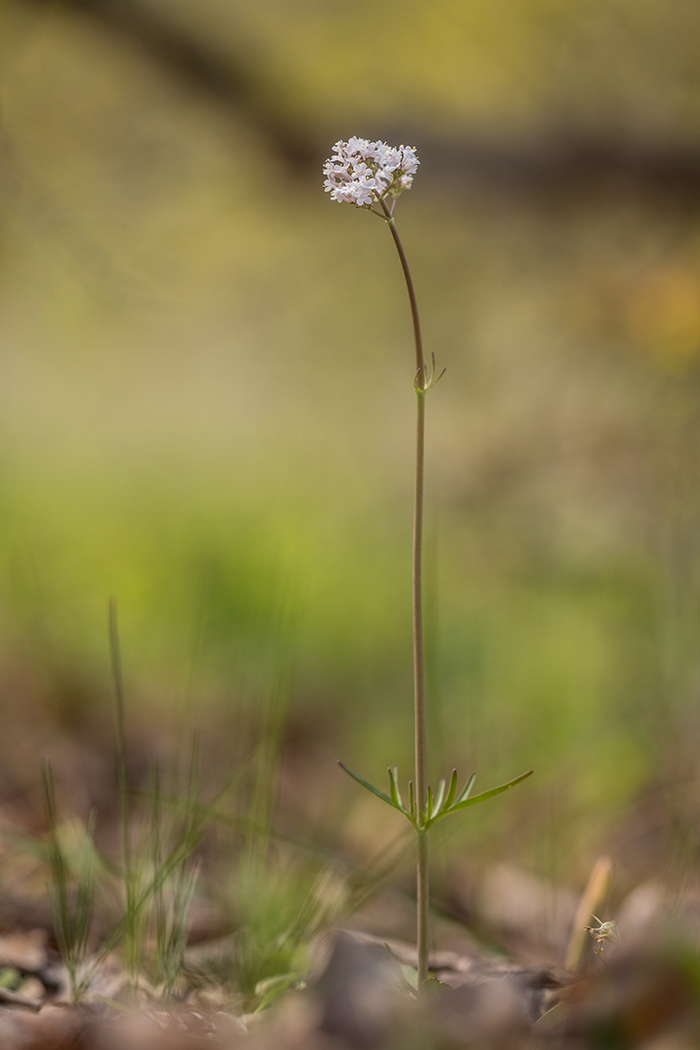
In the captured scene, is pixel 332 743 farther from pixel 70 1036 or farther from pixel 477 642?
pixel 70 1036

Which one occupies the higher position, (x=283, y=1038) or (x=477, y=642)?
(x=283, y=1038)

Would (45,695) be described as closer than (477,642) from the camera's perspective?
Yes

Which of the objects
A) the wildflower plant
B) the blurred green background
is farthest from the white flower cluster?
the blurred green background

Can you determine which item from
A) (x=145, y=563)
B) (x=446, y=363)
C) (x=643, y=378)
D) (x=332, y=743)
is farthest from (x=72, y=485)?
(x=643, y=378)

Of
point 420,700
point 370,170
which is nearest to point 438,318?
point 370,170

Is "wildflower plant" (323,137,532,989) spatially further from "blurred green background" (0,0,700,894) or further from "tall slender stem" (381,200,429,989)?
"blurred green background" (0,0,700,894)

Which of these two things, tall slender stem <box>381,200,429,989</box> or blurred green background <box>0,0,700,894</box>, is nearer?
tall slender stem <box>381,200,429,989</box>

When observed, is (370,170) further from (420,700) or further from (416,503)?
(420,700)
